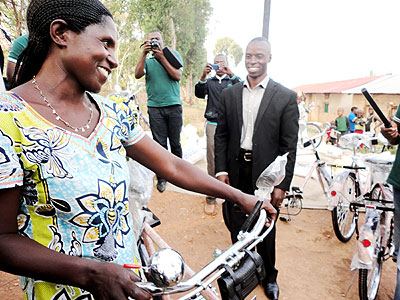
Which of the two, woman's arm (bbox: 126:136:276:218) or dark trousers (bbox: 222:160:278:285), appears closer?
woman's arm (bbox: 126:136:276:218)

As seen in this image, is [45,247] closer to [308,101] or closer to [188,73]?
[188,73]

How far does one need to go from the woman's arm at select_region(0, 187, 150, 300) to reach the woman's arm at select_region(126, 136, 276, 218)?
0.54m

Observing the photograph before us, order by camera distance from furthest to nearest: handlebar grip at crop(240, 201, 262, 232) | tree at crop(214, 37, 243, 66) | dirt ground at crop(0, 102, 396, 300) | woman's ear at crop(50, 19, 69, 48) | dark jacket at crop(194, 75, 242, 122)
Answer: tree at crop(214, 37, 243, 66)
dark jacket at crop(194, 75, 242, 122)
dirt ground at crop(0, 102, 396, 300)
handlebar grip at crop(240, 201, 262, 232)
woman's ear at crop(50, 19, 69, 48)

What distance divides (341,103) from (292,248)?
72.4 ft

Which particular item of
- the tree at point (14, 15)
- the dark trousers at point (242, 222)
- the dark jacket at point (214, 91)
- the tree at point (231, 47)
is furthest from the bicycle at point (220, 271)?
the tree at point (231, 47)

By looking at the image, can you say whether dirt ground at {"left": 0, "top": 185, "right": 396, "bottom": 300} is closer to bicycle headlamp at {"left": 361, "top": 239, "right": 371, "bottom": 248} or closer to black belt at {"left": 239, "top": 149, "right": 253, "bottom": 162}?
bicycle headlamp at {"left": 361, "top": 239, "right": 371, "bottom": 248}

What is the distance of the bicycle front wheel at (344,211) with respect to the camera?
3650 millimetres

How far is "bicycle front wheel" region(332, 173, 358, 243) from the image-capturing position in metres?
3.65

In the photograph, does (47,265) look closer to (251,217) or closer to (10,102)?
(10,102)

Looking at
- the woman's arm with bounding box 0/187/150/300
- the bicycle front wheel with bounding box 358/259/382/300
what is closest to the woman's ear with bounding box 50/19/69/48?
the woman's arm with bounding box 0/187/150/300

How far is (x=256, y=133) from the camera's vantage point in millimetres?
2672

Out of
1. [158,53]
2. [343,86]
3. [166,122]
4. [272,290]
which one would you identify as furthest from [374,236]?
[343,86]

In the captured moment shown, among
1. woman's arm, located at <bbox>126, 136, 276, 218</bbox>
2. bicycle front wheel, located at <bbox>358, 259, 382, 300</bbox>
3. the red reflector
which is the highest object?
woman's arm, located at <bbox>126, 136, 276, 218</bbox>

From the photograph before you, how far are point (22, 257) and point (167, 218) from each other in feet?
11.7
